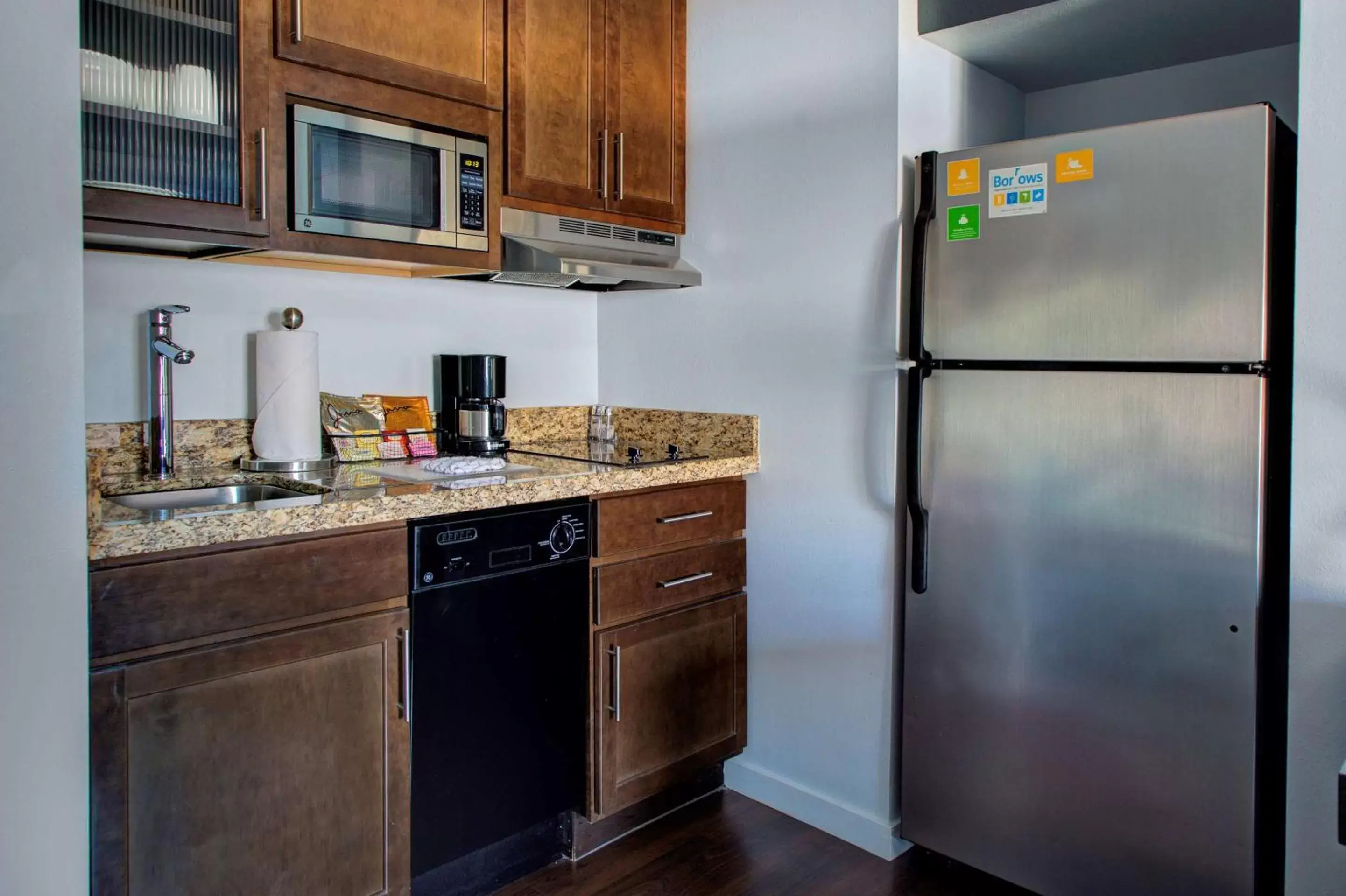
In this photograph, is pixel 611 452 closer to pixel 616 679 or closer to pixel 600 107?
pixel 616 679

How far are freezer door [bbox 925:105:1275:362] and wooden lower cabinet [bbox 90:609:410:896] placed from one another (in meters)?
1.43

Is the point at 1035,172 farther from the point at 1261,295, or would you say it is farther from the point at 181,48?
the point at 181,48

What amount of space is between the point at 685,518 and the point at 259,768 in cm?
117

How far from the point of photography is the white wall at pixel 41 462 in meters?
1.29

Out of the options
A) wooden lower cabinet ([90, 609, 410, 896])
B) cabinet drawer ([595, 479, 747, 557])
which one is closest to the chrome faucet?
wooden lower cabinet ([90, 609, 410, 896])

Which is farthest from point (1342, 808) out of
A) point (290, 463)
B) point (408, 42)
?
point (408, 42)

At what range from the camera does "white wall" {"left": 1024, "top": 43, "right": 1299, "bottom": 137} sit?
2344 mm

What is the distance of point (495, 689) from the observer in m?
2.05

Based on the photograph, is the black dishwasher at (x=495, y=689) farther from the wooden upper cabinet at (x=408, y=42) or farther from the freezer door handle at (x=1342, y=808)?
the freezer door handle at (x=1342, y=808)

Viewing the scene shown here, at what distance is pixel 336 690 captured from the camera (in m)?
1.79

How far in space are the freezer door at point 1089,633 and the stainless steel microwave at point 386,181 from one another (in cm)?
122

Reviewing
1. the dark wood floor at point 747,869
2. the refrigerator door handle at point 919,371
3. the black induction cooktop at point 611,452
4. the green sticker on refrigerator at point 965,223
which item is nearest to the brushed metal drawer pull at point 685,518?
the black induction cooktop at point 611,452

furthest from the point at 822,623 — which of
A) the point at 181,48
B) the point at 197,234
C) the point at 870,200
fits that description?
the point at 181,48

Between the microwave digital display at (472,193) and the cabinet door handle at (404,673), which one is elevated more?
the microwave digital display at (472,193)
